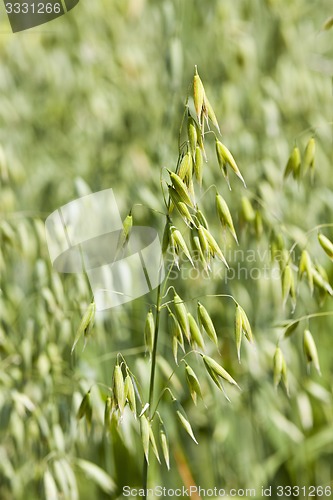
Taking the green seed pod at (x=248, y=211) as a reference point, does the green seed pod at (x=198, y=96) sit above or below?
above

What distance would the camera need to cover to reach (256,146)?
1131 mm

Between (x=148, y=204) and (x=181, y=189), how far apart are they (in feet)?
1.31

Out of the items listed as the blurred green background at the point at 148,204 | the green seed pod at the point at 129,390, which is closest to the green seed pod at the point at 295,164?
the blurred green background at the point at 148,204

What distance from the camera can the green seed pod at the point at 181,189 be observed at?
56 centimetres

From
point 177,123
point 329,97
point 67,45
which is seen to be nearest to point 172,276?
point 177,123

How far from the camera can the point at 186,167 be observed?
0.57m

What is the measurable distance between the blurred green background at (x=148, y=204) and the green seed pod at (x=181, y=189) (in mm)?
256

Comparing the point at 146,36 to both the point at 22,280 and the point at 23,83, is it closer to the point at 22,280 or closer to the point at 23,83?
the point at 23,83

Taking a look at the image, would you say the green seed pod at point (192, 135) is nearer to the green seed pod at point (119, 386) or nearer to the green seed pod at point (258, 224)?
the green seed pod at point (119, 386)

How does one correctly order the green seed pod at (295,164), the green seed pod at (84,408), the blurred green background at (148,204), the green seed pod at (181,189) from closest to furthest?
the green seed pod at (181,189)
the green seed pod at (84,408)
the green seed pod at (295,164)
the blurred green background at (148,204)

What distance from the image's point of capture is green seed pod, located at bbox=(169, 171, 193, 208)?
21.9 inches

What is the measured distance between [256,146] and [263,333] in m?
0.32

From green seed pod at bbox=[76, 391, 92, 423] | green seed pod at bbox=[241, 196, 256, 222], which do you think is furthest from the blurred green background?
green seed pod at bbox=[76, 391, 92, 423]

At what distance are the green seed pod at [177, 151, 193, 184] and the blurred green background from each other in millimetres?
243
